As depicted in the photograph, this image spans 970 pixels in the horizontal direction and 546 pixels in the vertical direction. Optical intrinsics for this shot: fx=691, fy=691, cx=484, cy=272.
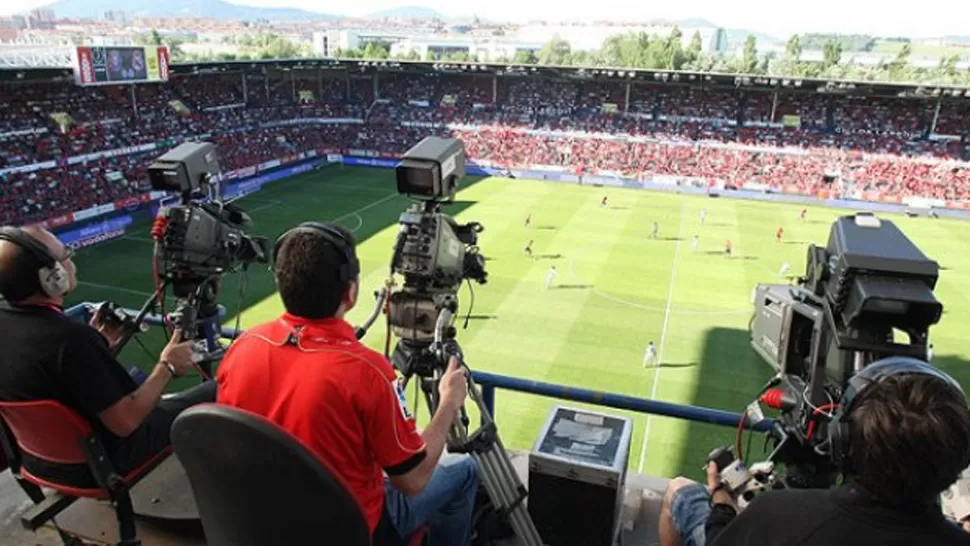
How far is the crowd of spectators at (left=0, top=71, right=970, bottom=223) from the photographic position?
107 feet

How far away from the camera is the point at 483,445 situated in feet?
11.2

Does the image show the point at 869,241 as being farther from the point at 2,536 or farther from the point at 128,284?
the point at 128,284

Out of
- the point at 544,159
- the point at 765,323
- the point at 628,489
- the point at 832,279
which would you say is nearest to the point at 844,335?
the point at 832,279

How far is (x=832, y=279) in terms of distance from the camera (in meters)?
2.74

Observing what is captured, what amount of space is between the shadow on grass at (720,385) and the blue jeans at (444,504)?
977 centimetres

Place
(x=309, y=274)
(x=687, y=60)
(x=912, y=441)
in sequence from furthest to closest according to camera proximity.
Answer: (x=687, y=60) < (x=309, y=274) < (x=912, y=441)

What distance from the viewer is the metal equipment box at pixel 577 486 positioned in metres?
3.63

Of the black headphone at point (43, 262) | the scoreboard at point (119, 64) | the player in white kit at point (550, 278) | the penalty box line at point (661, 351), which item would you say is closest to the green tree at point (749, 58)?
the penalty box line at point (661, 351)

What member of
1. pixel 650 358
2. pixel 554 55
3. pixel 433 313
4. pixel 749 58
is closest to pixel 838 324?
pixel 433 313

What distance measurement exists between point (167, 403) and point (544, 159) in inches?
1607

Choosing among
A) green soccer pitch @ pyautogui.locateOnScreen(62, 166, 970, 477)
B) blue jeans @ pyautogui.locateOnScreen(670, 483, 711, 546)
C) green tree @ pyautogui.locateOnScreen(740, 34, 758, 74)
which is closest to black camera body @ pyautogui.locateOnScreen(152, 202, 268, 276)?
blue jeans @ pyautogui.locateOnScreen(670, 483, 711, 546)

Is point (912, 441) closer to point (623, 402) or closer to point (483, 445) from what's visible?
point (483, 445)

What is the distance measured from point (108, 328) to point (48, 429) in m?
1.02

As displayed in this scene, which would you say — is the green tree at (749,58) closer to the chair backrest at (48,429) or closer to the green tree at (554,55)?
the green tree at (554,55)
